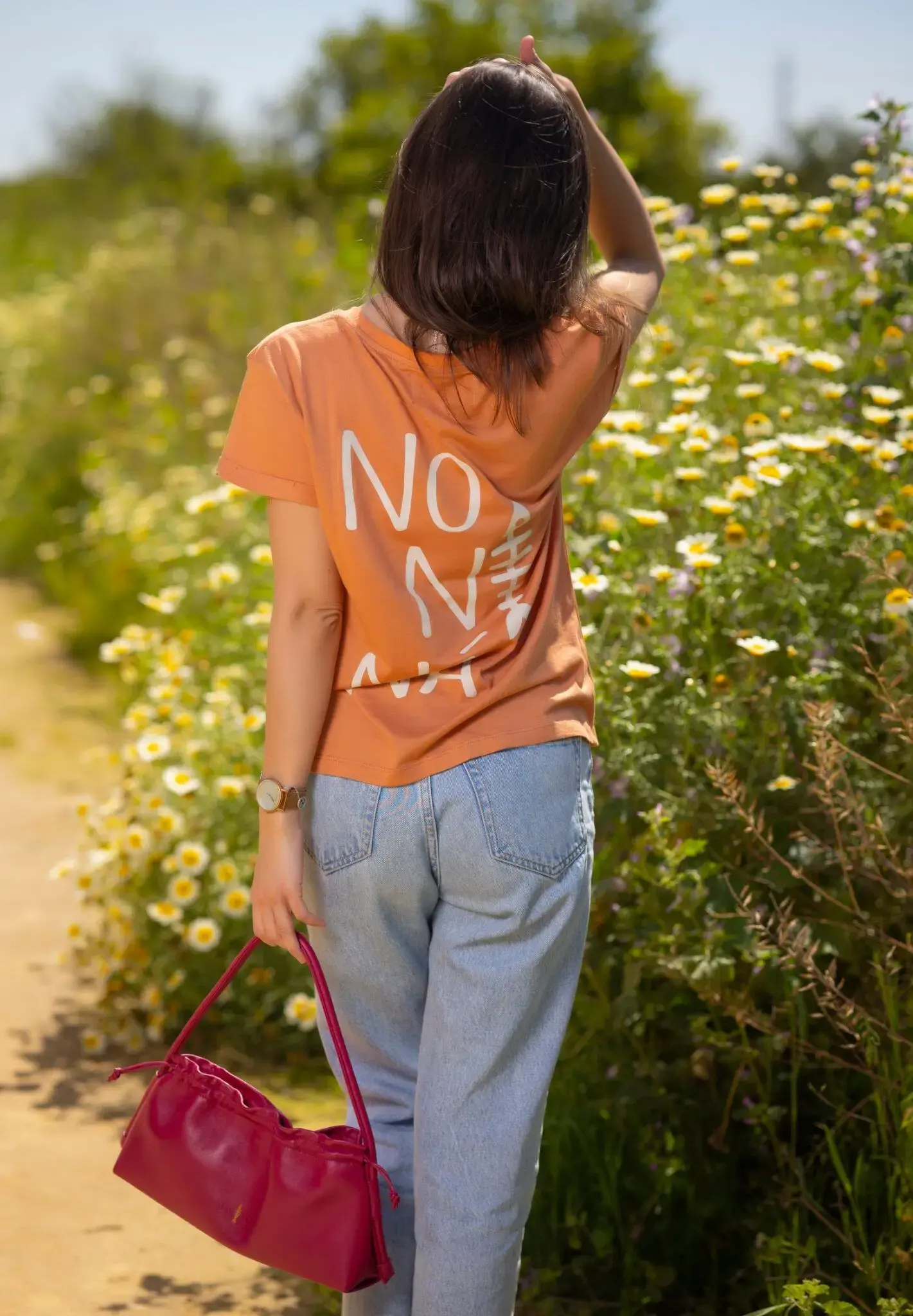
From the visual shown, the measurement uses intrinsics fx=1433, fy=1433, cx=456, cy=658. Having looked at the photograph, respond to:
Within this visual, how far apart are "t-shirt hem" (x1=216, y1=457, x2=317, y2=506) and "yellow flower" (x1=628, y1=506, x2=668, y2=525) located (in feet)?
3.84

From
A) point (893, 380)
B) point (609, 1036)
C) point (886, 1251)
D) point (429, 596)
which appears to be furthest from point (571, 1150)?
point (893, 380)

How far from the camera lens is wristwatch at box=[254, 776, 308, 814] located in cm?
161

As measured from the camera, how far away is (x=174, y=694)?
3.64 meters

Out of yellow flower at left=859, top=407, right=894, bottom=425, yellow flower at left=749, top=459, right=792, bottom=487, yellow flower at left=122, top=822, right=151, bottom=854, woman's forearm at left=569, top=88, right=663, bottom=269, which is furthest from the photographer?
yellow flower at left=122, top=822, right=151, bottom=854

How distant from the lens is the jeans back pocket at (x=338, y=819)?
158cm

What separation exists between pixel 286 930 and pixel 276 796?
0.16m

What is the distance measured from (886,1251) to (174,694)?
2197 mm

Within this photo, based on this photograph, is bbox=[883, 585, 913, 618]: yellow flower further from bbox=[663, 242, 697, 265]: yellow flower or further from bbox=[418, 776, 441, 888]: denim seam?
bbox=[663, 242, 697, 265]: yellow flower

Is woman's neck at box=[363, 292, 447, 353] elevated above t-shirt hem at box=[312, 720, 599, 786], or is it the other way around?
woman's neck at box=[363, 292, 447, 353]

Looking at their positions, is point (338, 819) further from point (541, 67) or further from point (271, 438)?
point (541, 67)

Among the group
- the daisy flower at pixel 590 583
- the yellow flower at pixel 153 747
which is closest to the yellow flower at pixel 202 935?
the yellow flower at pixel 153 747

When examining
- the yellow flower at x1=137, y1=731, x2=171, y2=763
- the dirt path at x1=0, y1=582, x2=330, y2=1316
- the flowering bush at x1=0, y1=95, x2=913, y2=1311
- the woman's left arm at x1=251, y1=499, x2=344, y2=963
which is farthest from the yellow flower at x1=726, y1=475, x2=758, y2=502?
the dirt path at x1=0, y1=582, x2=330, y2=1316

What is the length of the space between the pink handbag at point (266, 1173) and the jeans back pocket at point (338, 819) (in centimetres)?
12

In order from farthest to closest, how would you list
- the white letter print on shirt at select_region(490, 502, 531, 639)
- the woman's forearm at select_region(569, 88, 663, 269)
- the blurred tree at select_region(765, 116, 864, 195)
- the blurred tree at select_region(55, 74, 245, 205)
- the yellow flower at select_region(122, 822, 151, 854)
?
the blurred tree at select_region(55, 74, 245, 205) → the blurred tree at select_region(765, 116, 864, 195) → the yellow flower at select_region(122, 822, 151, 854) → the woman's forearm at select_region(569, 88, 663, 269) → the white letter print on shirt at select_region(490, 502, 531, 639)
